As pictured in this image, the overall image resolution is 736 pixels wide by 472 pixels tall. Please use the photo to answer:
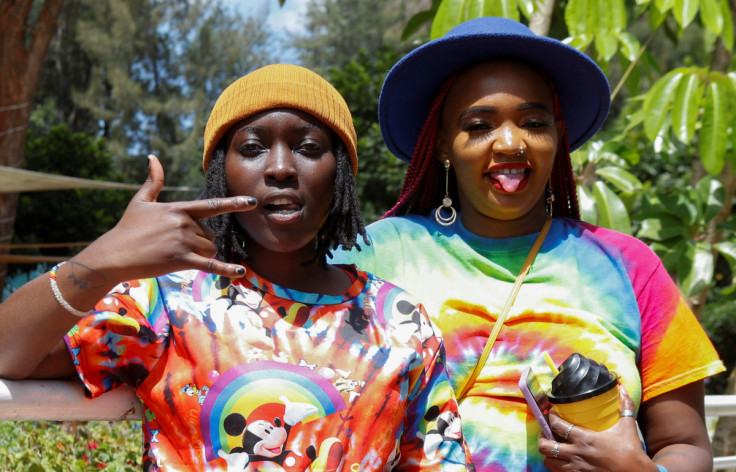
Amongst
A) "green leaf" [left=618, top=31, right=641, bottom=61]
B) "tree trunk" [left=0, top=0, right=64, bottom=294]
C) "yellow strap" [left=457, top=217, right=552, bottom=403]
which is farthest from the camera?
"tree trunk" [left=0, top=0, right=64, bottom=294]

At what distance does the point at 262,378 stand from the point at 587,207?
207cm

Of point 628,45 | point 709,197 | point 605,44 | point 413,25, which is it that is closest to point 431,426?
point 605,44

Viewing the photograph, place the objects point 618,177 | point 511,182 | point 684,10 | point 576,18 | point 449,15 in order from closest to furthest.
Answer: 1. point 511,182
2. point 684,10
3. point 449,15
4. point 576,18
5. point 618,177

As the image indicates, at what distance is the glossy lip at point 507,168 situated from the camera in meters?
2.05

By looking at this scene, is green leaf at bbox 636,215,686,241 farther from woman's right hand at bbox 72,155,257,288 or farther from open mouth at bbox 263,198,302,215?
woman's right hand at bbox 72,155,257,288

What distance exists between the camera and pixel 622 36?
3.13 meters

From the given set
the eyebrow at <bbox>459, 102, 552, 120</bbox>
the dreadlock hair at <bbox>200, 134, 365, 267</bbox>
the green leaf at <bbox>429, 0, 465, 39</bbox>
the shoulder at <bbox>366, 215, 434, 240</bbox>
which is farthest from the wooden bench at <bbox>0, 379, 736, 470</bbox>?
the green leaf at <bbox>429, 0, 465, 39</bbox>

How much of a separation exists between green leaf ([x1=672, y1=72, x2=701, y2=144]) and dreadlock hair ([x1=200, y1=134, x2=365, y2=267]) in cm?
170

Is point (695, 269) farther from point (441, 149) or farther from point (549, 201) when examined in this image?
point (441, 149)

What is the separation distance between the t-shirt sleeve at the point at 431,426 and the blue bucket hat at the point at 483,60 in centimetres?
86

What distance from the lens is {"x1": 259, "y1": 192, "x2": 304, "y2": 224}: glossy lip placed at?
158cm

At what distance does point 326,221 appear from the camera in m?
1.74

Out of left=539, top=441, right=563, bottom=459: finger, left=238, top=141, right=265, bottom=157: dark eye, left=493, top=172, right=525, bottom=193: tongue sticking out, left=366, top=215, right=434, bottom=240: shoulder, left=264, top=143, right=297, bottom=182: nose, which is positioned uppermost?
left=238, top=141, right=265, bottom=157: dark eye

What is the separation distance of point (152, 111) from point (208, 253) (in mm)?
25142
